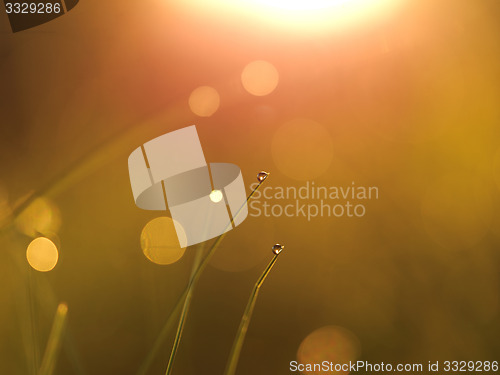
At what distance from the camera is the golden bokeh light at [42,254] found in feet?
3.26

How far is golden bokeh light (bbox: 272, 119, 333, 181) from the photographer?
1.02 meters

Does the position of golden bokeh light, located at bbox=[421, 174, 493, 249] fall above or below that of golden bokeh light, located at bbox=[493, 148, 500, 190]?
below

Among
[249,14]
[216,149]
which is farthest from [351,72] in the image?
[216,149]

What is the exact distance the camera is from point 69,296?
1.00 meters

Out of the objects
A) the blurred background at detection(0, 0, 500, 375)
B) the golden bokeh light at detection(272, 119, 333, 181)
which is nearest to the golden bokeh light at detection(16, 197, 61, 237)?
the blurred background at detection(0, 0, 500, 375)

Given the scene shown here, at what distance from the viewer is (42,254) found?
39.2 inches

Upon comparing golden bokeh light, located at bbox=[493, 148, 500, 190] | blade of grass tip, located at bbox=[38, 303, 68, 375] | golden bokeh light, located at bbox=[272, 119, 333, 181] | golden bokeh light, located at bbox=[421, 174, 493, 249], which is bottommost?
blade of grass tip, located at bbox=[38, 303, 68, 375]

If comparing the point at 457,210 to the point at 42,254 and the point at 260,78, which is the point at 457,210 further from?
the point at 42,254

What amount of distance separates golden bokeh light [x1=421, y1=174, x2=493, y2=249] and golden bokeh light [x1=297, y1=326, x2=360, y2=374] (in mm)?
347

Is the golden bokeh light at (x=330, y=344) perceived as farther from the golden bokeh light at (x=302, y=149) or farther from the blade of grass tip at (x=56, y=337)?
the blade of grass tip at (x=56, y=337)

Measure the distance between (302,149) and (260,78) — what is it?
0.71ft

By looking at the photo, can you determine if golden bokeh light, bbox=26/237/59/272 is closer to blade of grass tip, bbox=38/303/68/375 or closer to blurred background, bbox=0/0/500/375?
blurred background, bbox=0/0/500/375

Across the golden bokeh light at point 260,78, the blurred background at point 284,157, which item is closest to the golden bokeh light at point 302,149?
the blurred background at point 284,157

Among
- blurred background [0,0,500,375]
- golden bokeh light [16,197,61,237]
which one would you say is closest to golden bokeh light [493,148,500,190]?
blurred background [0,0,500,375]
